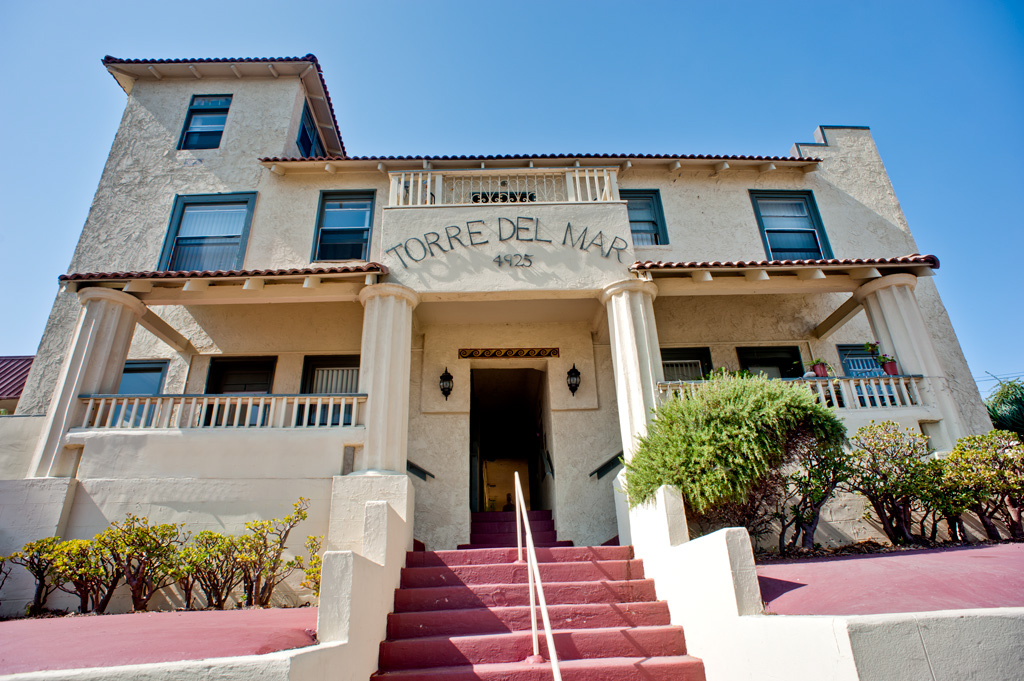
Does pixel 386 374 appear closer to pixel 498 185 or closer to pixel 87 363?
pixel 87 363

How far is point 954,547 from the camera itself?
6.08 m

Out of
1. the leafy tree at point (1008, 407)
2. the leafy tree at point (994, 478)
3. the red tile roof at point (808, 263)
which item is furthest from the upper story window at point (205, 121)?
the leafy tree at point (1008, 407)

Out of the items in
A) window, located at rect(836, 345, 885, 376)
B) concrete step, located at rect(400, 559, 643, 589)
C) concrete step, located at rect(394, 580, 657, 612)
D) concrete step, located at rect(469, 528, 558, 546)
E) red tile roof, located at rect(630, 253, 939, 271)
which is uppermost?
red tile roof, located at rect(630, 253, 939, 271)

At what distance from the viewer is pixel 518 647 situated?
4926 mm

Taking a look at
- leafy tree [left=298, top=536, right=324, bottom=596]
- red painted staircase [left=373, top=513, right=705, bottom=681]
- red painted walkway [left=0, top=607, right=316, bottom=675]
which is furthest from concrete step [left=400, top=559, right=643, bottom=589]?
red painted walkway [left=0, top=607, right=316, bottom=675]

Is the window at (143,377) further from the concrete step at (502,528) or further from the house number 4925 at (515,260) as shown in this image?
the house number 4925 at (515,260)

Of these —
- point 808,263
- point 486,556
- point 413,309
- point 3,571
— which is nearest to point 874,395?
point 808,263

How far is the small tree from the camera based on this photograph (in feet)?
21.5

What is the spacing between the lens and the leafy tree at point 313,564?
6.38m

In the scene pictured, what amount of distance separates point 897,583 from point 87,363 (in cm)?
968

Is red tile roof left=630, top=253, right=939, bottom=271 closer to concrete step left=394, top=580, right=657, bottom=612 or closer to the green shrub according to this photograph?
the green shrub

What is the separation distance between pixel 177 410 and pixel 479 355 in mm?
4786

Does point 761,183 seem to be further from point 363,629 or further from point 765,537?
point 363,629

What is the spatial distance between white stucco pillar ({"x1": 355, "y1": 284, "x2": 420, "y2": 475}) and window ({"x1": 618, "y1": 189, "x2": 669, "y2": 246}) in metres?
5.06
